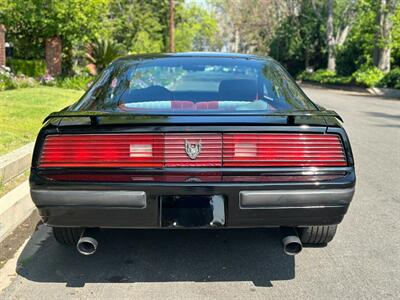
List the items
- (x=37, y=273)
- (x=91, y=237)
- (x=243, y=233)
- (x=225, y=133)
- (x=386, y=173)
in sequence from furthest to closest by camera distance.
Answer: (x=386, y=173)
(x=243, y=233)
(x=37, y=273)
(x=91, y=237)
(x=225, y=133)

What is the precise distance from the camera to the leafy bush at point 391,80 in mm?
28719

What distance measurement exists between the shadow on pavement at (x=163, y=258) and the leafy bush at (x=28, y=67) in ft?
60.9

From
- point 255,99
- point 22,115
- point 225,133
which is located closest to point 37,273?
point 225,133

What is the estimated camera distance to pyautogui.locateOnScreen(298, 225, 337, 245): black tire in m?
4.04

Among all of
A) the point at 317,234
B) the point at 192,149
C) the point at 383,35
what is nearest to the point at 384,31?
the point at 383,35

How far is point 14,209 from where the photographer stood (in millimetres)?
5035

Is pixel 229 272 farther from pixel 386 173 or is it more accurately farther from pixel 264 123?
pixel 386 173

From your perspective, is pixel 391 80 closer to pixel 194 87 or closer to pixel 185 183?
pixel 194 87

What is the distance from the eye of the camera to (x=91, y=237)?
358 centimetres

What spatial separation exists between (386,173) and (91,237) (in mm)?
4999

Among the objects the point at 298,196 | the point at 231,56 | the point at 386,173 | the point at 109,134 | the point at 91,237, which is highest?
the point at 231,56

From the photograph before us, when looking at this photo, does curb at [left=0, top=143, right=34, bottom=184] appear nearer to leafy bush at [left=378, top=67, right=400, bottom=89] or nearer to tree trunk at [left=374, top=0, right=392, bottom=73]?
leafy bush at [left=378, top=67, right=400, bottom=89]

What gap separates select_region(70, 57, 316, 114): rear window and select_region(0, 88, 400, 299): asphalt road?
1.14m

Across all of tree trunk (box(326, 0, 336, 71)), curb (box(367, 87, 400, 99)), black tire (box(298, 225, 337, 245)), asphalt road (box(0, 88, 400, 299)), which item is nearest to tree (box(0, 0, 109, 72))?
curb (box(367, 87, 400, 99))
